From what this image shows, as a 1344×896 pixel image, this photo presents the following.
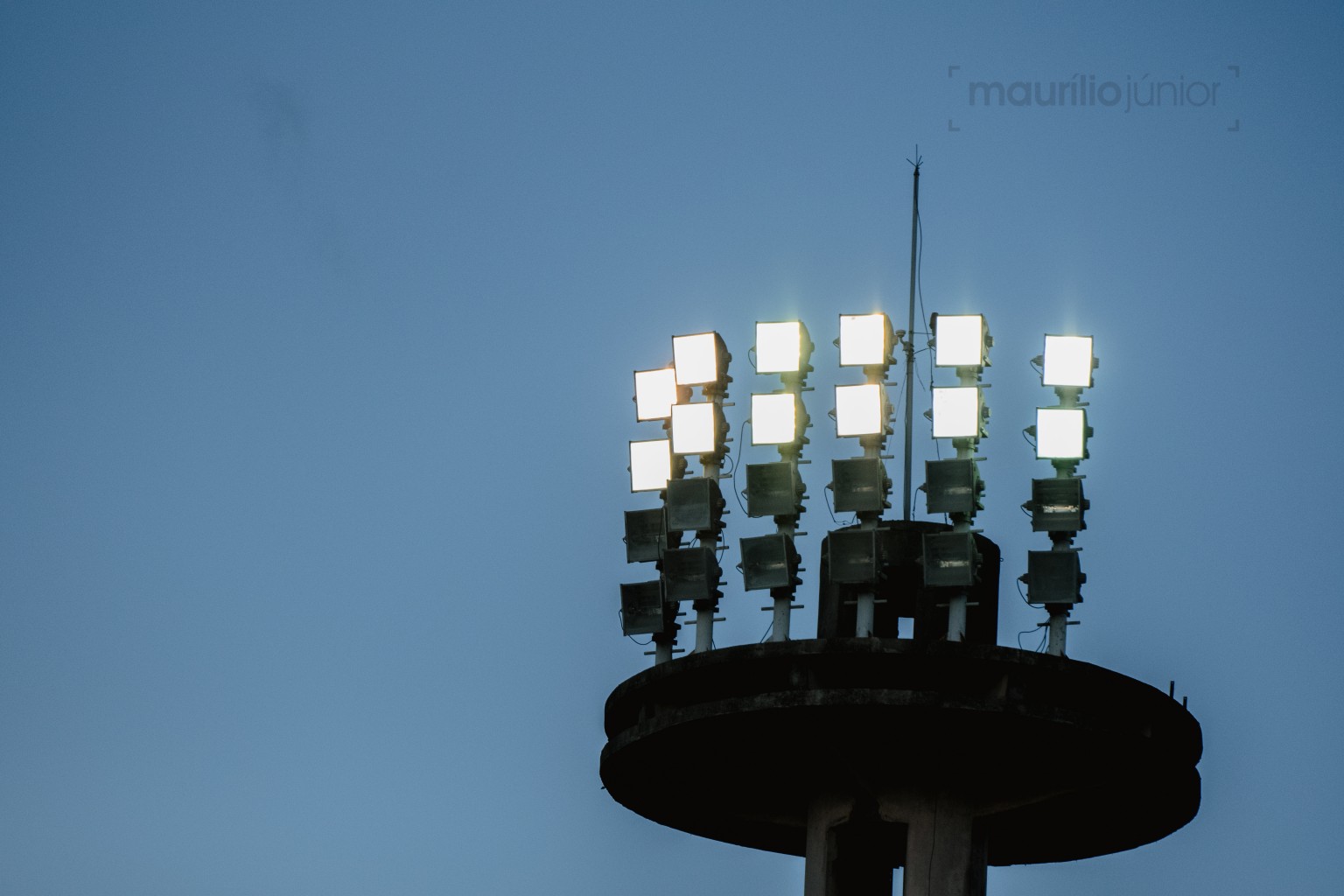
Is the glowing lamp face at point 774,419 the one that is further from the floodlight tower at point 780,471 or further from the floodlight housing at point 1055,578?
the floodlight housing at point 1055,578

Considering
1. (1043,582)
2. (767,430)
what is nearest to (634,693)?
(767,430)

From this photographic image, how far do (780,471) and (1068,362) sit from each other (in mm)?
5645

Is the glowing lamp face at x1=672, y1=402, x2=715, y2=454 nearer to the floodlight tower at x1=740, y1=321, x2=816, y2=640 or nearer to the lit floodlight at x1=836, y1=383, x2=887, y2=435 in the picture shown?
the floodlight tower at x1=740, y1=321, x2=816, y2=640

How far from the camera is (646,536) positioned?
1435 inches

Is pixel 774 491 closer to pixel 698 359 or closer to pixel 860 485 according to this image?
pixel 860 485

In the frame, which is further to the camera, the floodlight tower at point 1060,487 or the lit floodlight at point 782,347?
the lit floodlight at point 782,347

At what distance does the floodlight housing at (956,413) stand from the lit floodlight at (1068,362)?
1.44m

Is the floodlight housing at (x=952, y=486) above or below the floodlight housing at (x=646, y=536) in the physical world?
above

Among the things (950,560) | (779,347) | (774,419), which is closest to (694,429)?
(774,419)

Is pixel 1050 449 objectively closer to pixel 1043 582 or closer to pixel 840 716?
pixel 1043 582

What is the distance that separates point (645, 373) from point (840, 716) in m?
8.44

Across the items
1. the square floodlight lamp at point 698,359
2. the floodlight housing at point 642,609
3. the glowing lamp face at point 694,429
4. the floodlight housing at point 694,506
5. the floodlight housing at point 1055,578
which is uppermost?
the square floodlight lamp at point 698,359

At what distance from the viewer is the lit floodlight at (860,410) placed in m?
35.1

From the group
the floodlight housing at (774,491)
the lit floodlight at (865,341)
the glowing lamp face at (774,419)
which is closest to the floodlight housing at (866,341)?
the lit floodlight at (865,341)
